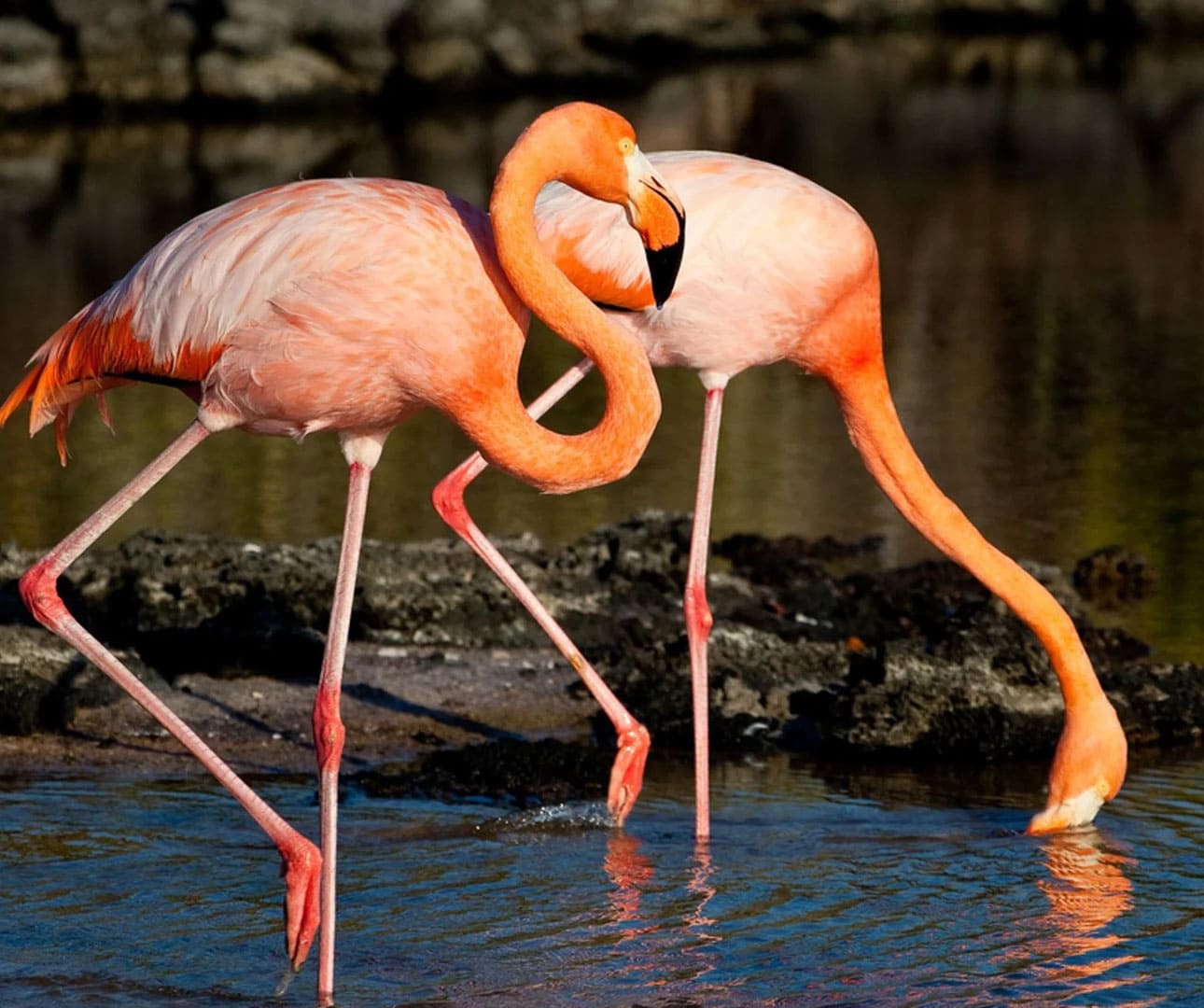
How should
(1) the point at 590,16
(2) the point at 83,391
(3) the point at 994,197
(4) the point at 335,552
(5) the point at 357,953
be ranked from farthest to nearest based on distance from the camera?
(1) the point at 590,16, (3) the point at 994,197, (4) the point at 335,552, (2) the point at 83,391, (5) the point at 357,953

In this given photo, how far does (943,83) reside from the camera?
33125mm

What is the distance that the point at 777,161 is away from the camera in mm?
23625

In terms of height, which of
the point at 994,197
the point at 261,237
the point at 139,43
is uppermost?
the point at 139,43

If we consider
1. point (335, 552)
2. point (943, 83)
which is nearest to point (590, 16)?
point (943, 83)

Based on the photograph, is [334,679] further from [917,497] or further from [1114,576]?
[1114,576]

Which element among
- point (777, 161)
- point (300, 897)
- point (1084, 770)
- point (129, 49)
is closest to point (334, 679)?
point (300, 897)

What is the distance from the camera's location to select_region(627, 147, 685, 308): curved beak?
5.02 metres

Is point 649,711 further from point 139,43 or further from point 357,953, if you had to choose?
point 139,43

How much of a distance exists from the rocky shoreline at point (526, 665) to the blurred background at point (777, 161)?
0.94 metres

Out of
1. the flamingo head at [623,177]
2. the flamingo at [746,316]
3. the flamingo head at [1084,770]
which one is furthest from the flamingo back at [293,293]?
the flamingo head at [1084,770]

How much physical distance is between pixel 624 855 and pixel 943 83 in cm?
2855

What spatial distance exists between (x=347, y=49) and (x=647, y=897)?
79.1 ft

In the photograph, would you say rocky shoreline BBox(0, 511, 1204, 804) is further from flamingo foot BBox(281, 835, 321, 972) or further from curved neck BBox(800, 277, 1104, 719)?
flamingo foot BBox(281, 835, 321, 972)

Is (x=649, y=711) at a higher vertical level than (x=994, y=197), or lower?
lower
